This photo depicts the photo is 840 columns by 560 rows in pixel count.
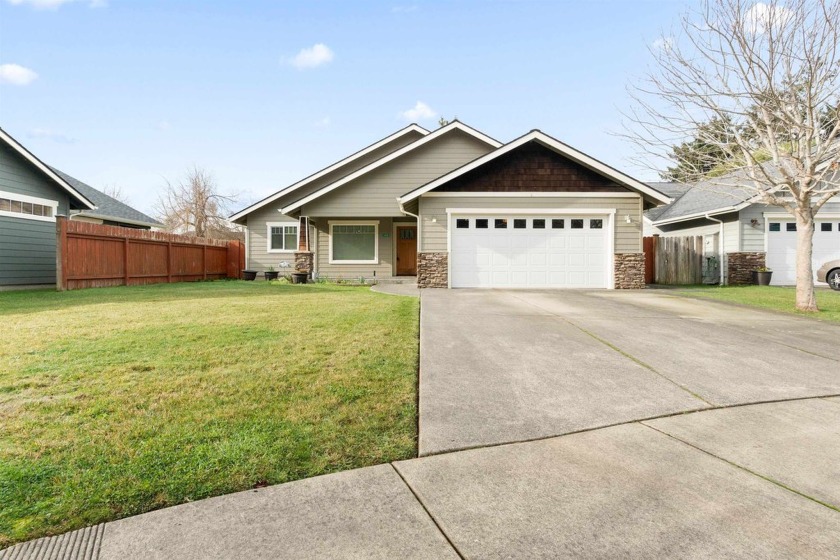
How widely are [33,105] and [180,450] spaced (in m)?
27.7

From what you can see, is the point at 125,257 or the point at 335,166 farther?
the point at 335,166

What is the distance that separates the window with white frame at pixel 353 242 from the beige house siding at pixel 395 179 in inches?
52.2

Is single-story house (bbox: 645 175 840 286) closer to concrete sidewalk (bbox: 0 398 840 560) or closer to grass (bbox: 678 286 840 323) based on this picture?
grass (bbox: 678 286 840 323)

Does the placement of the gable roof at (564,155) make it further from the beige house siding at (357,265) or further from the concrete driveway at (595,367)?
the concrete driveway at (595,367)

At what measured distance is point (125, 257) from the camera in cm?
1434

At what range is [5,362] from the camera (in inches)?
167

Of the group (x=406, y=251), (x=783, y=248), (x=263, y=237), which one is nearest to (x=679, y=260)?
(x=783, y=248)

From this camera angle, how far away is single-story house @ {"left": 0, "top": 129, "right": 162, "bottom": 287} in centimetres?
1266

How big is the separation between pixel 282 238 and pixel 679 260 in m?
16.9

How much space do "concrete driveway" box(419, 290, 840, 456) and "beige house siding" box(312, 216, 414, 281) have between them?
32.5ft

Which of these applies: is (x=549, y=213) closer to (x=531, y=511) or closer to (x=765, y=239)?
(x=765, y=239)

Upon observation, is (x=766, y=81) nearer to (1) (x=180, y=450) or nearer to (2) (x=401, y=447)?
(2) (x=401, y=447)


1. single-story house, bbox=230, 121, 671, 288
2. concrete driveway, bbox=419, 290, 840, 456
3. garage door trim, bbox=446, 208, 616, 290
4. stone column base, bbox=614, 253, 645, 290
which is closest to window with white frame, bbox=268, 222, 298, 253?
single-story house, bbox=230, 121, 671, 288

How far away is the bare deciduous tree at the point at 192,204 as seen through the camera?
33562mm
